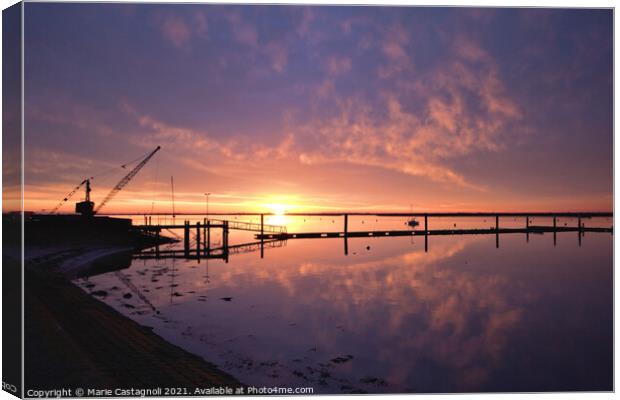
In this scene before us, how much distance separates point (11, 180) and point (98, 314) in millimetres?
6729

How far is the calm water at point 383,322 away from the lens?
39.9 feet

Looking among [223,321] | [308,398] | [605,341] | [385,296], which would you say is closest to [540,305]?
[605,341]

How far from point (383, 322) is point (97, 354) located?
11344 mm

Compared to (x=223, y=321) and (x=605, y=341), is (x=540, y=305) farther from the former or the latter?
(x=223, y=321)

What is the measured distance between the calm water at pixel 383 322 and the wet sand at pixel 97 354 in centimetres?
137

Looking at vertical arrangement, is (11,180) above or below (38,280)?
above

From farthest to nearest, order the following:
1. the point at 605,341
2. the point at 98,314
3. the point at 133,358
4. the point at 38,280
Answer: the point at 38,280 < the point at 605,341 < the point at 98,314 < the point at 133,358

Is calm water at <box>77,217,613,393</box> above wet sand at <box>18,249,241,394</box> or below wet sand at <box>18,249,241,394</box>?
below


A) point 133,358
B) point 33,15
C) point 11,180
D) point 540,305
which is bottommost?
point 540,305

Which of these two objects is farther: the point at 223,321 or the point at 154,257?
the point at 154,257

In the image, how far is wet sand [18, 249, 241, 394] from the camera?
816cm

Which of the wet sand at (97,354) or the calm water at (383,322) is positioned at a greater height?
the wet sand at (97,354)

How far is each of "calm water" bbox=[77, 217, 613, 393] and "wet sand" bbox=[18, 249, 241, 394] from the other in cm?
137

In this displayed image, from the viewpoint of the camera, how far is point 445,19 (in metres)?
10.3
